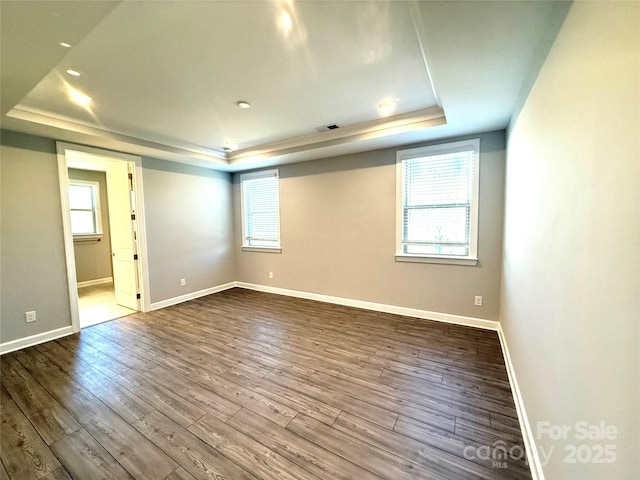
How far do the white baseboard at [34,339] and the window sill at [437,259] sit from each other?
14.9ft

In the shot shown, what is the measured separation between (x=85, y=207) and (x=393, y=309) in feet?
23.0

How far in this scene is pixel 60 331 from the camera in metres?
3.38

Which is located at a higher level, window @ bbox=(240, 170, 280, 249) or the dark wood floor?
window @ bbox=(240, 170, 280, 249)

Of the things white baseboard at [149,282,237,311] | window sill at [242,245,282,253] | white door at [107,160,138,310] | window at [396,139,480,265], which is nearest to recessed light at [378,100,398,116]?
window at [396,139,480,265]

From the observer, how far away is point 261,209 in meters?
5.30

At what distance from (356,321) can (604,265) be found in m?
3.07

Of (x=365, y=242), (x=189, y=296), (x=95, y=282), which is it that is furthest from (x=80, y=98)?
(x=95, y=282)

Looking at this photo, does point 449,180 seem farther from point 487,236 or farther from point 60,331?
point 60,331

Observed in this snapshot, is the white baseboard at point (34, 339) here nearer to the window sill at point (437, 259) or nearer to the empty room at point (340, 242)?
the empty room at point (340, 242)

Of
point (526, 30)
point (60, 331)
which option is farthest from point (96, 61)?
point (60, 331)

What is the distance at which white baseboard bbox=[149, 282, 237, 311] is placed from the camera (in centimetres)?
438

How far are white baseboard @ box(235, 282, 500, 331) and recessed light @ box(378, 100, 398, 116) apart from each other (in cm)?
264

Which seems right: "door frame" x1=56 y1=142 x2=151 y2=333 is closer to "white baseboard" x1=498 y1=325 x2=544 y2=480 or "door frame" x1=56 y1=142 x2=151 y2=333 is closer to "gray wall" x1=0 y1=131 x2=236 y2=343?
"gray wall" x1=0 y1=131 x2=236 y2=343

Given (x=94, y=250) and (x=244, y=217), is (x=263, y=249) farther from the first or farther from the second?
(x=94, y=250)
